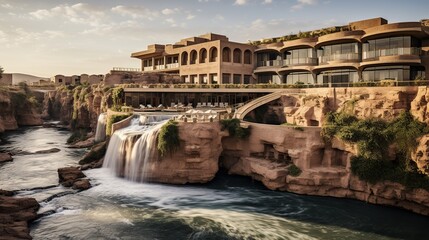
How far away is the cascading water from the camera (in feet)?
114

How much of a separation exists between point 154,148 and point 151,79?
35091 millimetres

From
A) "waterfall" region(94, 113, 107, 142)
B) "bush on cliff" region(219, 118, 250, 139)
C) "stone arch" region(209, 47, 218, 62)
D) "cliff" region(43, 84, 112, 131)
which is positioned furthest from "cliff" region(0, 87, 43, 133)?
"bush on cliff" region(219, 118, 250, 139)

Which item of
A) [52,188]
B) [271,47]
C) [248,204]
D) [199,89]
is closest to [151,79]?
[199,89]

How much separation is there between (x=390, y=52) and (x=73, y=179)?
44.3 meters

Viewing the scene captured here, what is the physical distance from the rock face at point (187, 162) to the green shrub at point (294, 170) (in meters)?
8.05

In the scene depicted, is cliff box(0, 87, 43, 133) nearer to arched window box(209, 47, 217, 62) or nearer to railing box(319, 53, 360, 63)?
arched window box(209, 47, 217, 62)

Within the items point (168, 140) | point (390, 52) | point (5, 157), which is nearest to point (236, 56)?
point (390, 52)

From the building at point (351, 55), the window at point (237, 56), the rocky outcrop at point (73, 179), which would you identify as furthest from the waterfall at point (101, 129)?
the building at point (351, 55)

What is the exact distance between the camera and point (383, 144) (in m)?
31.0

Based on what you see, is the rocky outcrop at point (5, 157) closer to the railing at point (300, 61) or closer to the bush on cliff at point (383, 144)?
the bush on cliff at point (383, 144)

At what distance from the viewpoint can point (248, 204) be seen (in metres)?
29.6

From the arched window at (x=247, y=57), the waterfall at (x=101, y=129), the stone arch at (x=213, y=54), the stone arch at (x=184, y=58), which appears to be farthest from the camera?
the stone arch at (x=184, y=58)

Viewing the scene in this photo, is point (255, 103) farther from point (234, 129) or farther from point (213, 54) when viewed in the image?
point (213, 54)

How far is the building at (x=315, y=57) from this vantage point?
157 feet
